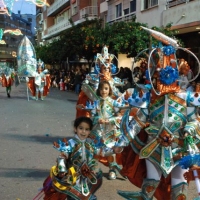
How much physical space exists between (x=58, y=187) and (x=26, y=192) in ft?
4.97

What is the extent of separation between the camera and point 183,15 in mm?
15883

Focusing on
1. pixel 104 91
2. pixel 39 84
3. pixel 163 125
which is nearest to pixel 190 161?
pixel 163 125

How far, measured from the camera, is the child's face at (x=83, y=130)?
411 cm

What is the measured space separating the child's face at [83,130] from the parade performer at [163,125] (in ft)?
1.18

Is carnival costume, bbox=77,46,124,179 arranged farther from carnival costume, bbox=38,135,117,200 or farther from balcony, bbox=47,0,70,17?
balcony, bbox=47,0,70,17

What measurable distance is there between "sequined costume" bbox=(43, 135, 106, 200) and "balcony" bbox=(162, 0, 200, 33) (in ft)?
Answer: 38.4

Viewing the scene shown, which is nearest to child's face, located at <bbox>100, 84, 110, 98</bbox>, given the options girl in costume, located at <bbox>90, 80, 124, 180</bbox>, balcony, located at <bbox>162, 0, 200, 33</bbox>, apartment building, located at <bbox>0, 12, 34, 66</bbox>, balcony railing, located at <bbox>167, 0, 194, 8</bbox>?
girl in costume, located at <bbox>90, 80, 124, 180</bbox>

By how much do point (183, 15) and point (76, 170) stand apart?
1300cm

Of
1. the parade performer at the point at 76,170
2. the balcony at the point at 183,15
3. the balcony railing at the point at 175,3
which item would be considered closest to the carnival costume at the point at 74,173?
the parade performer at the point at 76,170

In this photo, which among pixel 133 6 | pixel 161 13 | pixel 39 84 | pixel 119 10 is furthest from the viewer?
pixel 119 10

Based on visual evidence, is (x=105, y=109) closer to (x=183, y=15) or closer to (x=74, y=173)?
(x=74, y=173)

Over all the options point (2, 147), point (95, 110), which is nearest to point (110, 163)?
point (95, 110)

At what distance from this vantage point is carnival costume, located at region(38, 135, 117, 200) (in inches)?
153

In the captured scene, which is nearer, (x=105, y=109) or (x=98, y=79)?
(x=105, y=109)
